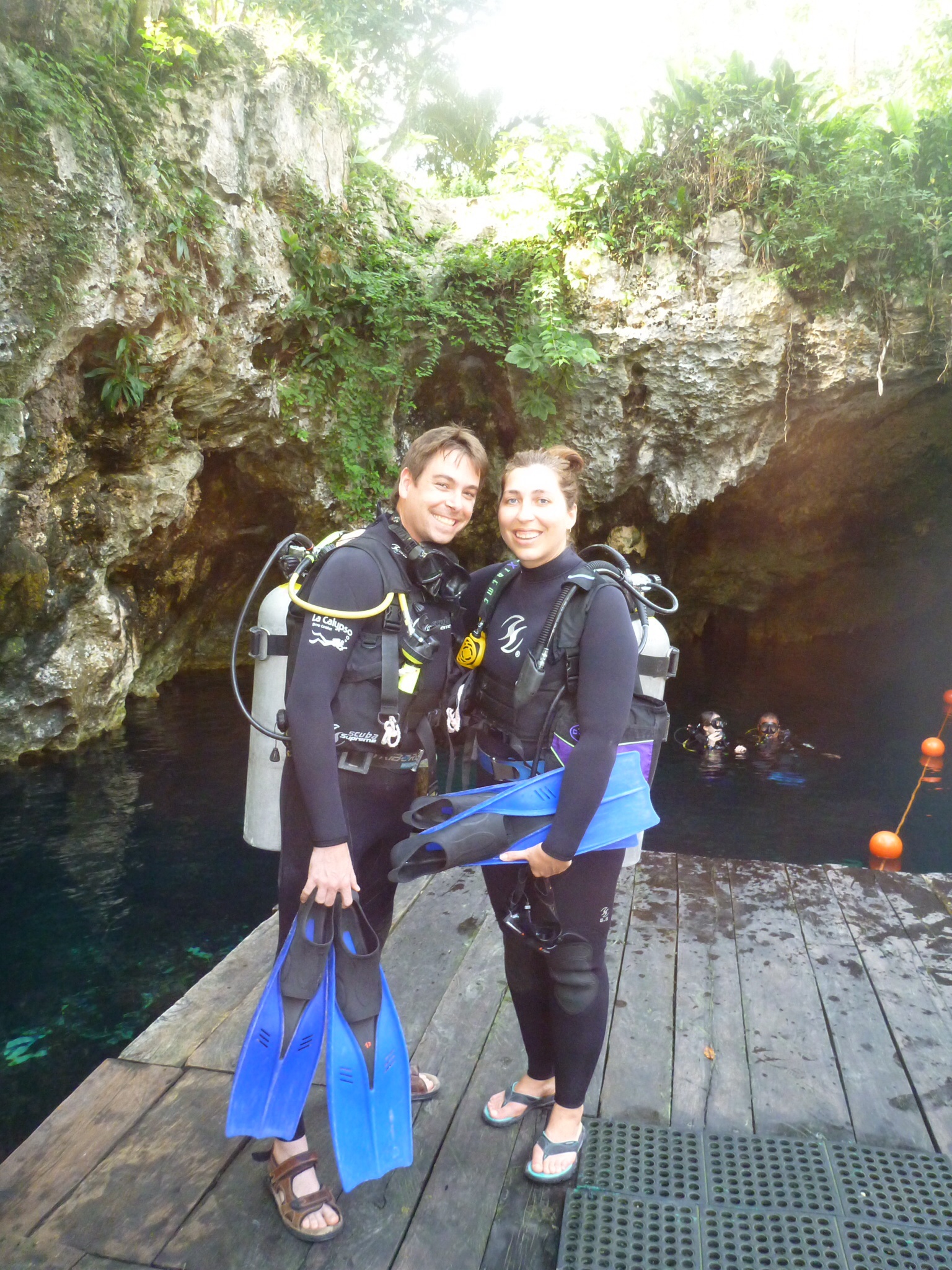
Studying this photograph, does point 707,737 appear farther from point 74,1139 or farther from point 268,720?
point 74,1139

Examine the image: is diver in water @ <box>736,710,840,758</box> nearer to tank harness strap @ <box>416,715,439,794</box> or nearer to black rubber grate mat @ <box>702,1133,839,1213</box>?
black rubber grate mat @ <box>702,1133,839,1213</box>

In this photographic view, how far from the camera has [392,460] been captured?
8398 millimetres

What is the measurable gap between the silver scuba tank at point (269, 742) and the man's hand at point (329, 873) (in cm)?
78

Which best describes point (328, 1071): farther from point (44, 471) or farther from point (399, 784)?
point (44, 471)

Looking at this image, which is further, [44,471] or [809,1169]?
[44,471]

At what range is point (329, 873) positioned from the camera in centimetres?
182

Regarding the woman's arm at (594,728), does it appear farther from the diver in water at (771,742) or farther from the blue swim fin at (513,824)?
the diver in water at (771,742)

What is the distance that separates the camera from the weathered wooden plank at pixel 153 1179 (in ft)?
5.92

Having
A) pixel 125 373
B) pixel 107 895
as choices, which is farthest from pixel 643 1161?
pixel 125 373

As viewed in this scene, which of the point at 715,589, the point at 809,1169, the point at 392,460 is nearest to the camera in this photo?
the point at 809,1169

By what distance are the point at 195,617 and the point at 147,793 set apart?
428cm

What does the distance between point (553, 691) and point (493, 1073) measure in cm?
129

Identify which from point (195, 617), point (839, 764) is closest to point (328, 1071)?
point (839, 764)

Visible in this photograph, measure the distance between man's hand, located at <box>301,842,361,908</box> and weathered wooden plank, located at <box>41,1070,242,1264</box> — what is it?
A: 0.83m
